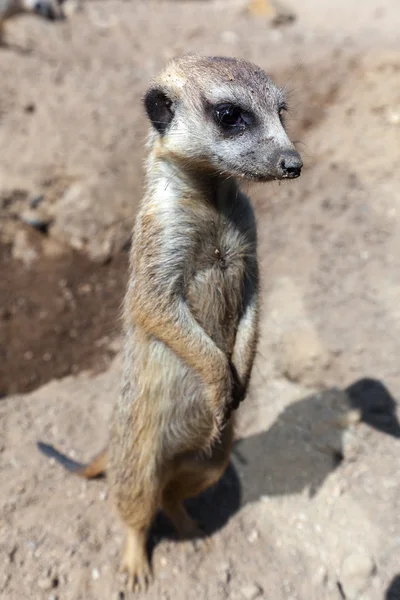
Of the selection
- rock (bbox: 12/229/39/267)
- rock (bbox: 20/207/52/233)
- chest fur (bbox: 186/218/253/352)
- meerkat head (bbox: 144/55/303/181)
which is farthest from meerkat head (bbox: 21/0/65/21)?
chest fur (bbox: 186/218/253/352)

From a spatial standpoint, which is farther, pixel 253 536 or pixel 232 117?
pixel 253 536

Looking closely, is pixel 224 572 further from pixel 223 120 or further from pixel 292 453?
pixel 223 120

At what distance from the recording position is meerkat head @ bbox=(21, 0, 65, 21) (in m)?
7.92

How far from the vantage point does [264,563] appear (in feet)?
9.75

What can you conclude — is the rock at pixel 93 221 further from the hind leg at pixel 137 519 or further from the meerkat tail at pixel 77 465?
the hind leg at pixel 137 519

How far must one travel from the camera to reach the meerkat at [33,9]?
7.52m

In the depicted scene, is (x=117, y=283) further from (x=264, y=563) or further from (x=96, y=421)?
(x=264, y=563)

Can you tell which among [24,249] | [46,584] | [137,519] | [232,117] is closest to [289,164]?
[232,117]

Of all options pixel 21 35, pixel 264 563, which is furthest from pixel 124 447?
pixel 21 35

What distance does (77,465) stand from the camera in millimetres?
3227

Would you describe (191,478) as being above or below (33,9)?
below

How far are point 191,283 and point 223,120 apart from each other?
24.8 inches

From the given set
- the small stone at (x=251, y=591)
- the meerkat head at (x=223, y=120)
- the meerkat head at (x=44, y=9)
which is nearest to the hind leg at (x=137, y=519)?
the small stone at (x=251, y=591)

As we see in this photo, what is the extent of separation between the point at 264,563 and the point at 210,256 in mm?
1530
